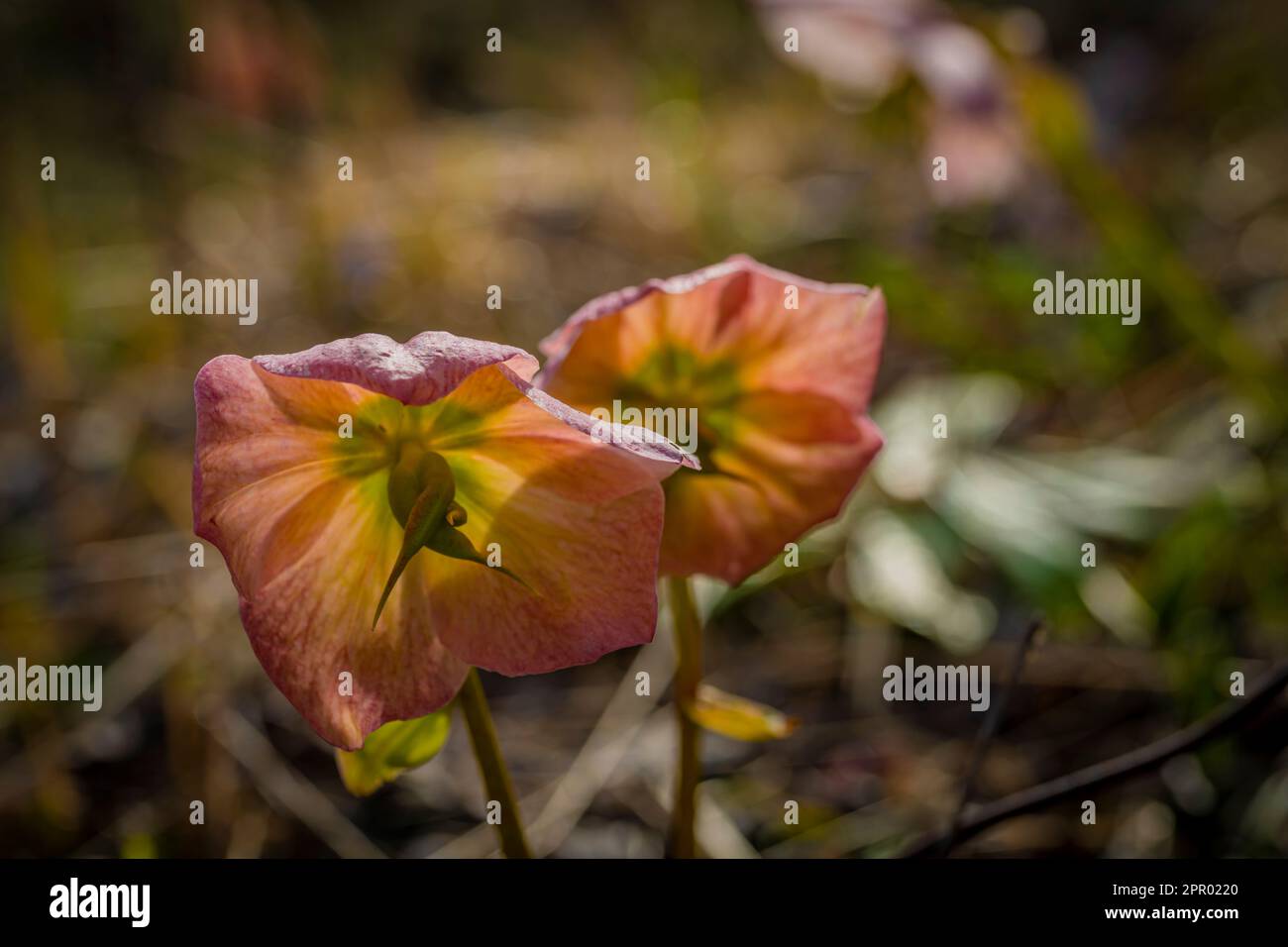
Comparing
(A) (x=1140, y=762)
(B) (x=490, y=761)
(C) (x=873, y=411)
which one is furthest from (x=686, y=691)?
(C) (x=873, y=411)

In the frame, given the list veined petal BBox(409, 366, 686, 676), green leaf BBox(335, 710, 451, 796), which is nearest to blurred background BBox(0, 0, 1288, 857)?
green leaf BBox(335, 710, 451, 796)

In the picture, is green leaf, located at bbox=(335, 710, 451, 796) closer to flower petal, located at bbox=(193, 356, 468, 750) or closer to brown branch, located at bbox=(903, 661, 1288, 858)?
flower petal, located at bbox=(193, 356, 468, 750)

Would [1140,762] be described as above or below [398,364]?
below

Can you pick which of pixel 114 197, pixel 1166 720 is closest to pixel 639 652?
pixel 1166 720

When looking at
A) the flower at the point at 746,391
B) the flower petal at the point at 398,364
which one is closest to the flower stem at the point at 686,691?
the flower at the point at 746,391

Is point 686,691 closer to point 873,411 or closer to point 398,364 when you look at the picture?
point 398,364

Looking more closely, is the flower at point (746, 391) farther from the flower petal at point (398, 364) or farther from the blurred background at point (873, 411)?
the blurred background at point (873, 411)

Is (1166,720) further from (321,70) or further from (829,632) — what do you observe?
(321,70)
